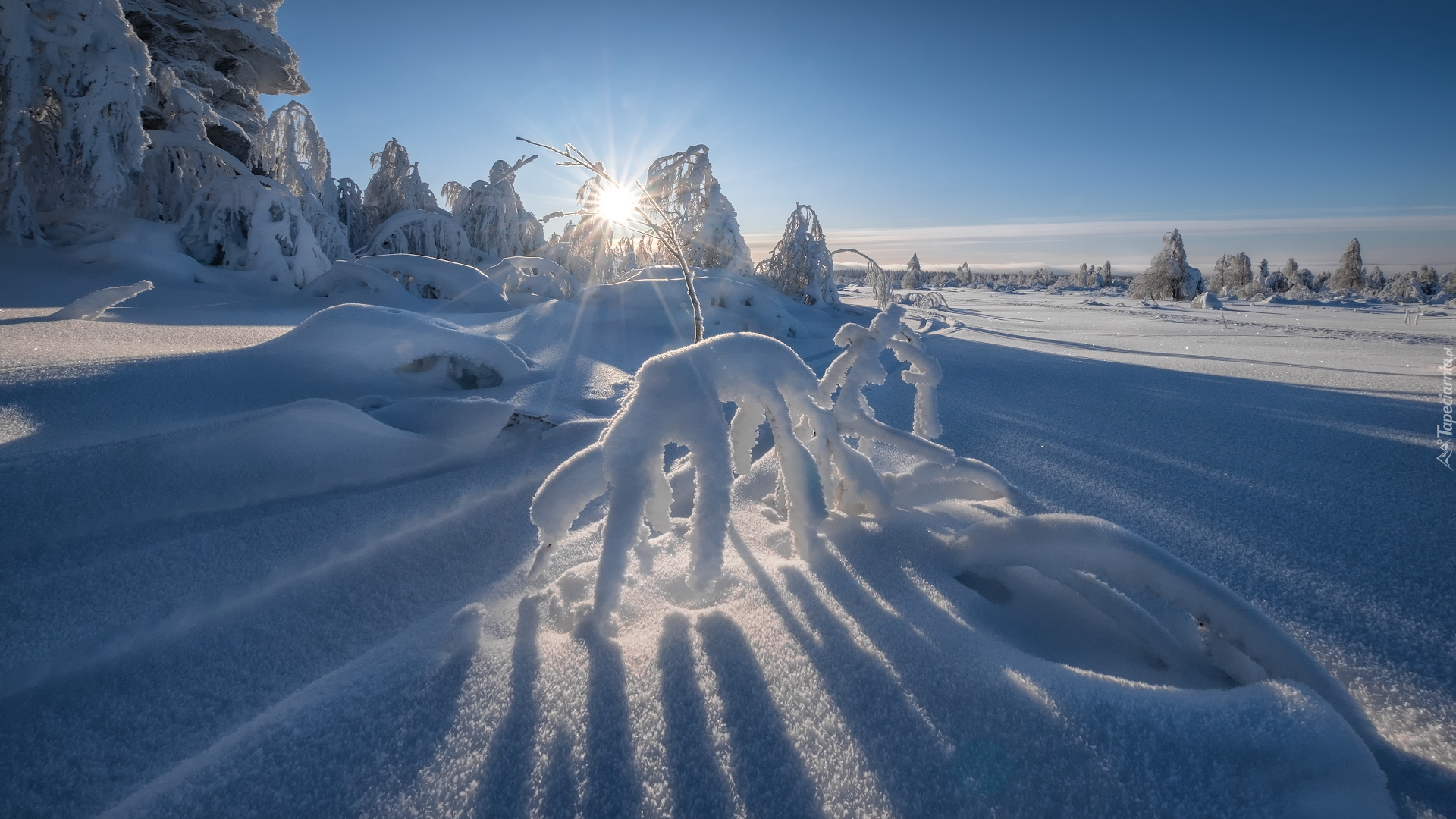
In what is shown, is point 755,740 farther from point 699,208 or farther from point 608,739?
point 699,208

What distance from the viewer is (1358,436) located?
247 cm

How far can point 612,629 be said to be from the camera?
41.1 inches

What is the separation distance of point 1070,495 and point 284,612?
7.41 feet

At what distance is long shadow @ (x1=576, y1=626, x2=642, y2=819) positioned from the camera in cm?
70

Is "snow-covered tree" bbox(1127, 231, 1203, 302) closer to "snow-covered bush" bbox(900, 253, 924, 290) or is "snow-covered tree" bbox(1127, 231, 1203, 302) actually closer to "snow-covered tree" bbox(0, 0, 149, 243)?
"snow-covered bush" bbox(900, 253, 924, 290)

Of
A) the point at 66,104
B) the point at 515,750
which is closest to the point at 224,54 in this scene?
the point at 66,104

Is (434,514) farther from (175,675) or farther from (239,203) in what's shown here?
(239,203)

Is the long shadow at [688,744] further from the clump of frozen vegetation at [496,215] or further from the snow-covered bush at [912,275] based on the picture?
the snow-covered bush at [912,275]

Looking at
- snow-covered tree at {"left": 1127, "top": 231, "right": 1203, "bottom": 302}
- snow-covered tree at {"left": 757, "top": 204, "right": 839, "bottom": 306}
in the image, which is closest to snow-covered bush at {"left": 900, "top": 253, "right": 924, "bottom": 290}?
snow-covered tree at {"left": 1127, "top": 231, "right": 1203, "bottom": 302}

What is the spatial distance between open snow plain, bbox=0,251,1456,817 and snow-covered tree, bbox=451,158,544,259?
12.1 metres

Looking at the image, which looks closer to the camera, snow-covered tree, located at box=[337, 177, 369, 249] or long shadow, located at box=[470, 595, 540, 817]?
long shadow, located at box=[470, 595, 540, 817]

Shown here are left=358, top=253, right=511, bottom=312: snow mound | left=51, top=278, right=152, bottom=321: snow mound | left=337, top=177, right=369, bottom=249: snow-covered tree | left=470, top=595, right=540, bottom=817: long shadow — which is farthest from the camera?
left=337, top=177, right=369, bottom=249: snow-covered tree

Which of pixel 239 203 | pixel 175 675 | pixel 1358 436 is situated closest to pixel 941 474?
pixel 175 675

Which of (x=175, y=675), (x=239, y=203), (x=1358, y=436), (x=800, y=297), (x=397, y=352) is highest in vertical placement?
(x=239, y=203)
